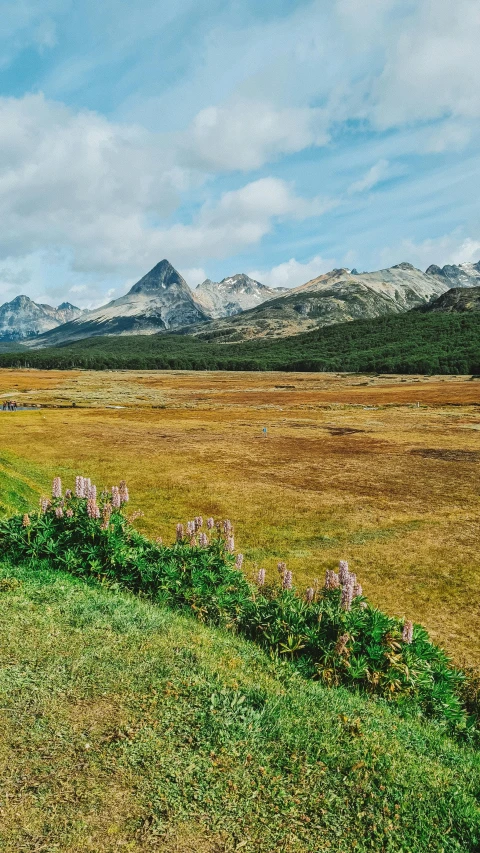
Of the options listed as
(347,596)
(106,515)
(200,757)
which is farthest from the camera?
(106,515)

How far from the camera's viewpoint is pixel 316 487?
1088 inches

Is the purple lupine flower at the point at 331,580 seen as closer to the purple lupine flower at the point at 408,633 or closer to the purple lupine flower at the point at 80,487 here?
the purple lupine flower at the point at 408,633

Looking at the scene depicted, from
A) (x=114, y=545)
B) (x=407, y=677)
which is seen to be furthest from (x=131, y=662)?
(x=407, y=677)

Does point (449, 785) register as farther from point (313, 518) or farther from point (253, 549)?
point (313, 518)

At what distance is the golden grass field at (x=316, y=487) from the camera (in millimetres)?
15297

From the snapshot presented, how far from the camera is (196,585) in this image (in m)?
9.86

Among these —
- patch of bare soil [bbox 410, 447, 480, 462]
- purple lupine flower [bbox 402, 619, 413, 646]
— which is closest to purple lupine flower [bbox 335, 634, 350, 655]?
purple lupine flower [bbox 402, 619, 413, 646]

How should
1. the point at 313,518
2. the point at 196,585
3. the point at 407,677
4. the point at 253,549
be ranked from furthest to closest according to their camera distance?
the point at 313,518 → the point at 253,549 → the point at 196,585 → the point at 407,677

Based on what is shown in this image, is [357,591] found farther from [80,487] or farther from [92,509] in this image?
[80,487]

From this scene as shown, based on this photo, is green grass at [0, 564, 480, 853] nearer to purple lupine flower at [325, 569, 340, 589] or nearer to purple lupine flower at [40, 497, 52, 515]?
purple lupine flower at [325, 569, 340, 589]

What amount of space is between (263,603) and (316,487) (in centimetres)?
1840

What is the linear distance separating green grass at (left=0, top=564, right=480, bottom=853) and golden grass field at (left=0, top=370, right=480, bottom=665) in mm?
5613

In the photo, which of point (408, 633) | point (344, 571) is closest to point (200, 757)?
point (408, 633)

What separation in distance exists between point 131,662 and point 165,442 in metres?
35.8
